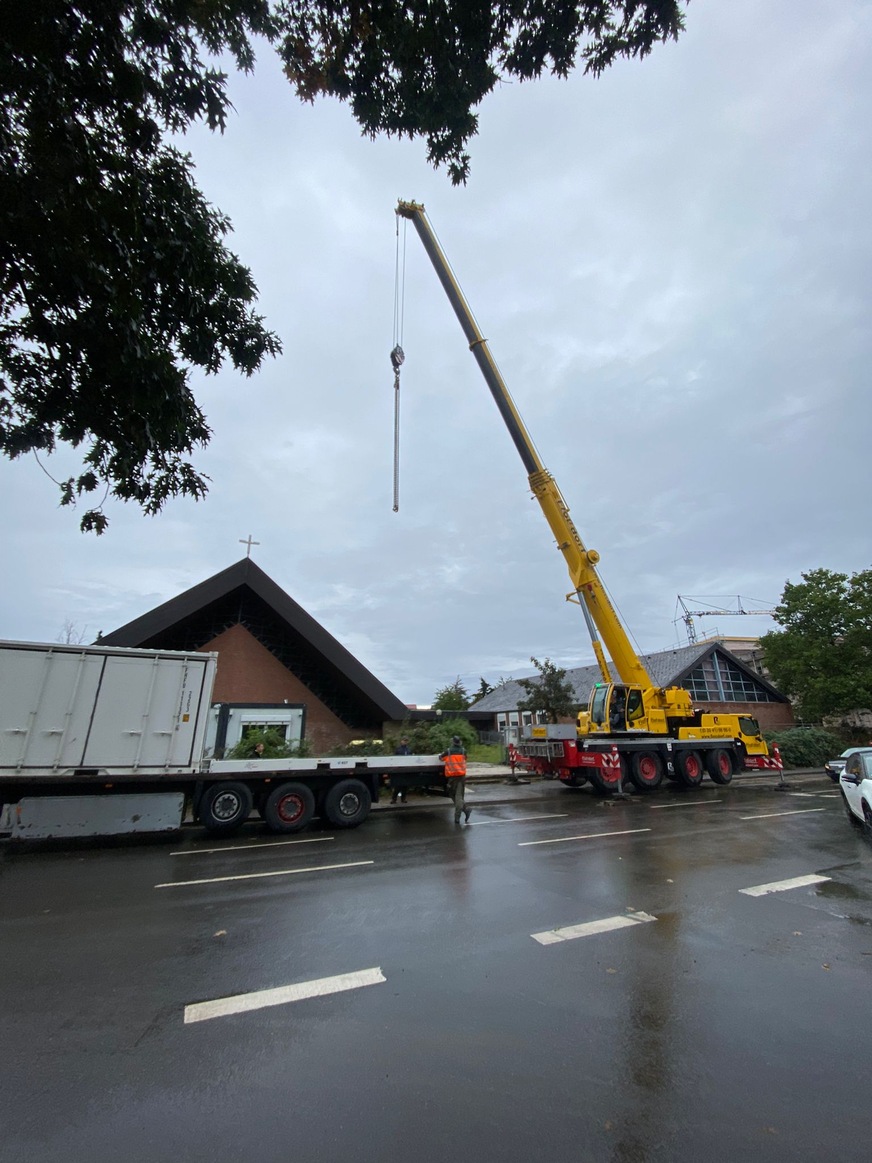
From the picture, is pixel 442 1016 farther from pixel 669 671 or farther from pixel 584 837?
pixel 669 671

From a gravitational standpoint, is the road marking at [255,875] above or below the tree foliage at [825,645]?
below

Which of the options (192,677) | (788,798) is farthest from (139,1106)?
(788,798)

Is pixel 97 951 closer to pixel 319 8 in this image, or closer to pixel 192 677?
pixel 192 677

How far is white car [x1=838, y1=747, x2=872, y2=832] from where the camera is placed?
30.0ft

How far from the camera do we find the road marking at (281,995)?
3.63 metres

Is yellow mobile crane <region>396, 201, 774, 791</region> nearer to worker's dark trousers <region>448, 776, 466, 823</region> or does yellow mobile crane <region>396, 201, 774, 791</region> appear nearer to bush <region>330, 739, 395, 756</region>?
bush <region>330, 739, 395, 756</region>

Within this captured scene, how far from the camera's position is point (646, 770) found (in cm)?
1703

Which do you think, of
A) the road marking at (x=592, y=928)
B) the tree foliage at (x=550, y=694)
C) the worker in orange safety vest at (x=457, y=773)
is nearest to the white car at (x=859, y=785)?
the road marking at (x=592, y=928)

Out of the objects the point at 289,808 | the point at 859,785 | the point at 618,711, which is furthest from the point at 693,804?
the point at 289,808

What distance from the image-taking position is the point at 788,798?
15.2 metres

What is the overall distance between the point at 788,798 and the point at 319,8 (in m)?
18.5

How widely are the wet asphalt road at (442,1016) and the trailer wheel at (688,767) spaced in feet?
36.3

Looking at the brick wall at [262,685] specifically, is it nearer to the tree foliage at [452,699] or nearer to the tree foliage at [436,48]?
the tree foliage at [436,48]

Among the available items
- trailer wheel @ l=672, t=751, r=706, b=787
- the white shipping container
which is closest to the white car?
trailer wheel @ l=672, t=751, r=706, b=787
